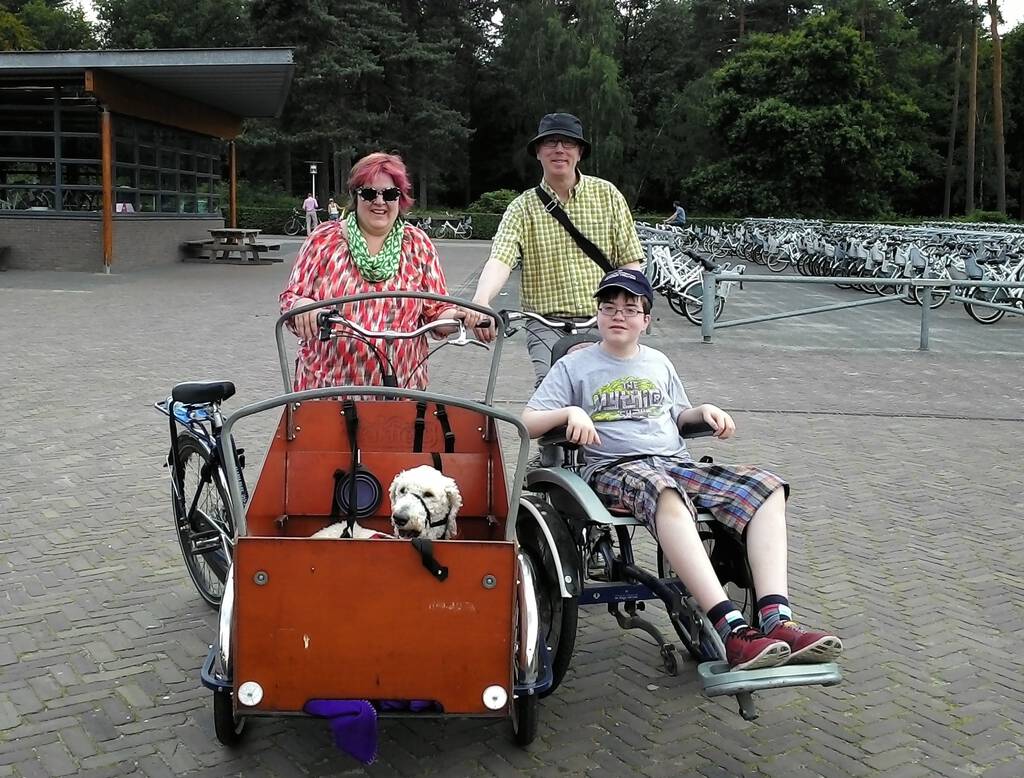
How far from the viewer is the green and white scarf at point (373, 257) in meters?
4.11

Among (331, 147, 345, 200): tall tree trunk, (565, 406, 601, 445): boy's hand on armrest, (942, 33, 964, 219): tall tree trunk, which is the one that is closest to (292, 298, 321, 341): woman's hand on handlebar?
(565, 406, 601, 445): boy's hand on armrest

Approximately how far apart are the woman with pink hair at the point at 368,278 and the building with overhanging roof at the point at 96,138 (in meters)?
16.5

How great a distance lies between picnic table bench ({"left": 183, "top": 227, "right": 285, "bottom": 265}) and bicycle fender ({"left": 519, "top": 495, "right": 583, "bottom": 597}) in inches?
883

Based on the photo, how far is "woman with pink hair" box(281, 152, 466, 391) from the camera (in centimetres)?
406

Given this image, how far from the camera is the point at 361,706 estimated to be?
2652mm

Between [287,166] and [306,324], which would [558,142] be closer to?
[306,324]

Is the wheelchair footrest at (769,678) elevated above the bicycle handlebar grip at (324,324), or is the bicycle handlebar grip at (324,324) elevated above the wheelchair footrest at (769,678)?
the bicycle handlebar grip at (324,324)

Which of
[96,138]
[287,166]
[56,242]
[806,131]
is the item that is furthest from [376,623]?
[287,166]

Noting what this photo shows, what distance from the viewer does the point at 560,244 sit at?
459 centimetres

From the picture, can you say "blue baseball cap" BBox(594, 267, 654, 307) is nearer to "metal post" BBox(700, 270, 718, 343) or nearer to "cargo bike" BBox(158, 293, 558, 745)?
"cargo bike" BBox(158, 293, 558, 745)

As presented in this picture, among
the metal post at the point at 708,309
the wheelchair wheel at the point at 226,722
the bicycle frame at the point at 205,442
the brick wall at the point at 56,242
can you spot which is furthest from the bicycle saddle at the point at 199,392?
the brick wall at the point at 56,242

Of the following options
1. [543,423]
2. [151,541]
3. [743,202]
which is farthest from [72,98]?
[743,202]

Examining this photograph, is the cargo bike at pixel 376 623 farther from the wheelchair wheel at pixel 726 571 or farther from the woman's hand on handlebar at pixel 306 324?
the woman's hand on handlebar at pixel 306 324

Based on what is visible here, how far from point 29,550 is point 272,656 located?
99.0 inches
